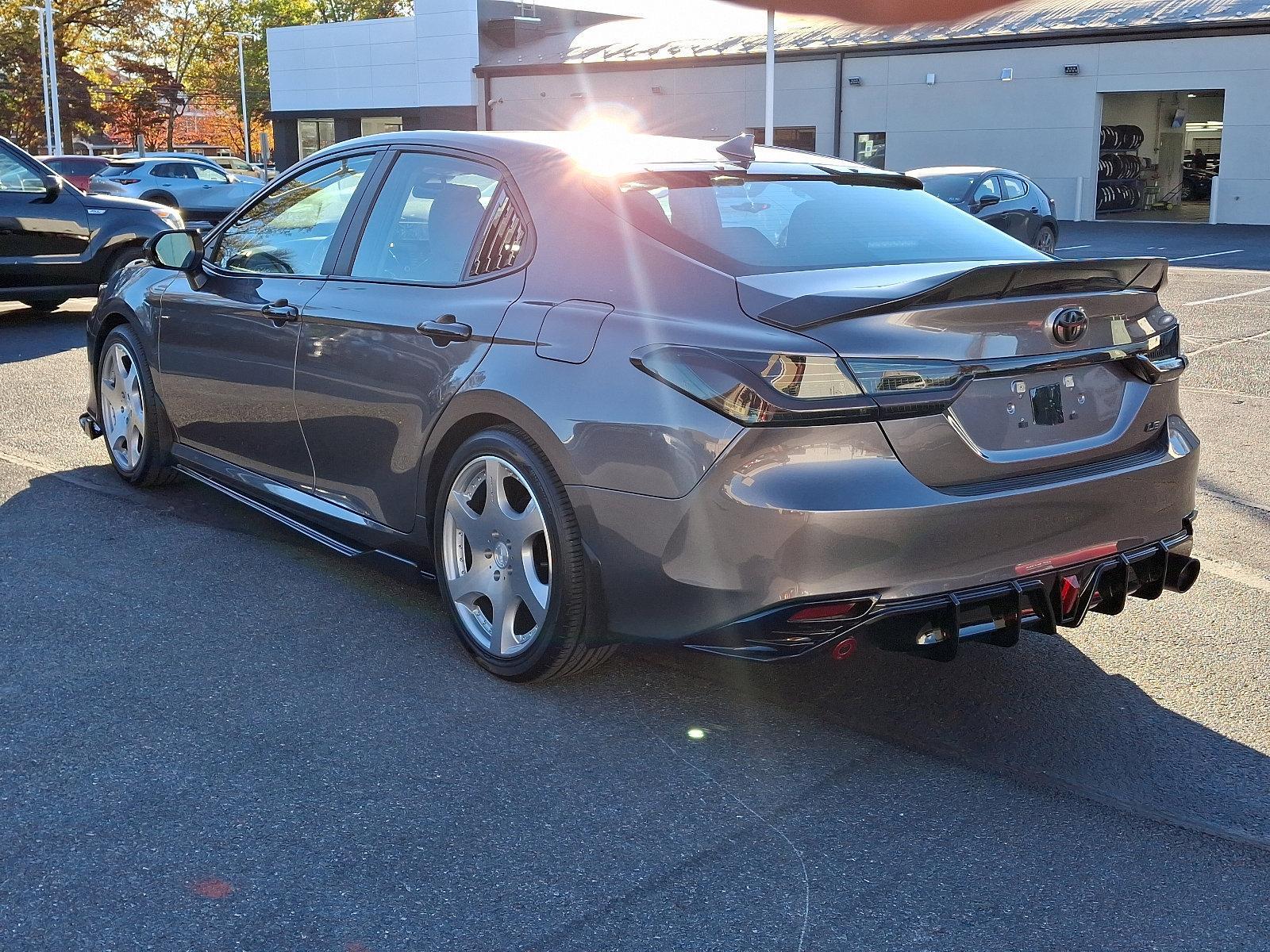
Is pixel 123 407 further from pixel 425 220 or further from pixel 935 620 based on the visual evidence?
pixel 935 620

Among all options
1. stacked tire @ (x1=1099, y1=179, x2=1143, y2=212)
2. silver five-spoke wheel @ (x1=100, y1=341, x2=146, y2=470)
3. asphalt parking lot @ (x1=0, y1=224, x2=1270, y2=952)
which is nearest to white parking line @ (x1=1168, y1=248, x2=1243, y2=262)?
stacked tire @ (x1=1099, y1=179, x2=1143, y2=212)

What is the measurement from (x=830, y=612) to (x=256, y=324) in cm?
264

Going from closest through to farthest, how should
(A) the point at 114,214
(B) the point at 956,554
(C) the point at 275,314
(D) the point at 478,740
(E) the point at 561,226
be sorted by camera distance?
(B) the point at 956,554, (D) the point at 478,740, (E) the point at 561,226, (C) the point at 275,314, (A) the point at 114,214

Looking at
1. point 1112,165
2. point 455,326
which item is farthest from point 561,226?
point 1112,165

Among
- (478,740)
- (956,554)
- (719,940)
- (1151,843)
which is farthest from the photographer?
(478,740)

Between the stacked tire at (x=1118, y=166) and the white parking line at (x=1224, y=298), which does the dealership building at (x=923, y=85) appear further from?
the white parking line at (x=1224, y=298)

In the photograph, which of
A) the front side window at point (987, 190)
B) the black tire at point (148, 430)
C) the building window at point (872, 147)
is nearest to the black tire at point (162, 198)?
the front side window at point (987, 190)

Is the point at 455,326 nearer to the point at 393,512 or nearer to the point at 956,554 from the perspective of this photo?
the point at 393,512

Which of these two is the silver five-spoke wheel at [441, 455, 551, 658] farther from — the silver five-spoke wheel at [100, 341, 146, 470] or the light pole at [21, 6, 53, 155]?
the light pole at [21, 6, 53, 155]

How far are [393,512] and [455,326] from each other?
71 centimetres

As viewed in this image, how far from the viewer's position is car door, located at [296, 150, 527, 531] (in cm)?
404

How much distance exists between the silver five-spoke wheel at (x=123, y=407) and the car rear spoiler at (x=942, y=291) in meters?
3.60

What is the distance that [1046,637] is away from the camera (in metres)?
4.45

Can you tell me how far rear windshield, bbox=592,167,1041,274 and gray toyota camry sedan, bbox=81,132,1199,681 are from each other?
0.04ft
